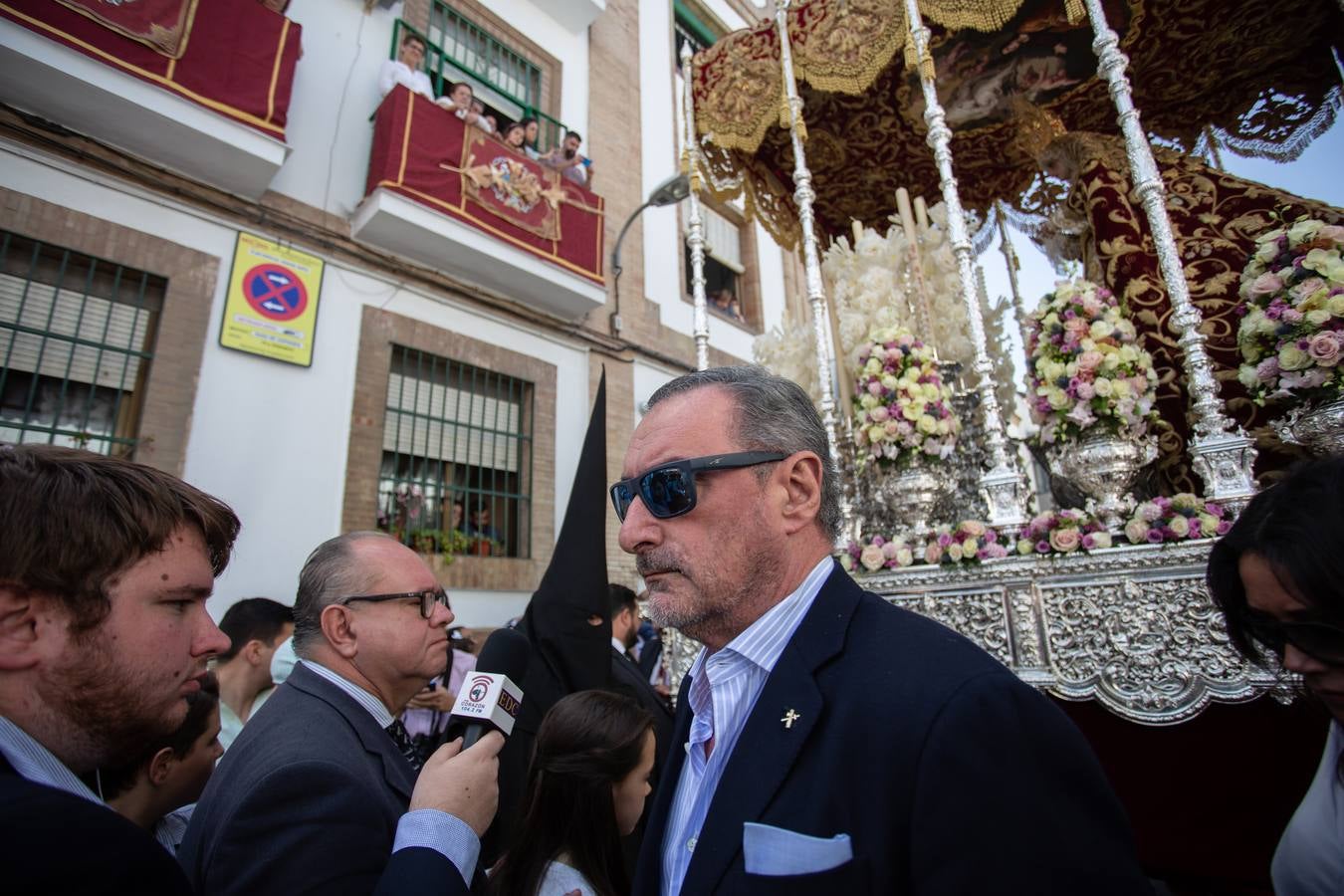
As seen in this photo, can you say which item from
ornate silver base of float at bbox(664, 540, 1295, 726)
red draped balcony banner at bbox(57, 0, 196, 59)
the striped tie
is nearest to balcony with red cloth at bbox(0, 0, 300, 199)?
red draped balcony banner at bbox(57, 0, 196, 59)

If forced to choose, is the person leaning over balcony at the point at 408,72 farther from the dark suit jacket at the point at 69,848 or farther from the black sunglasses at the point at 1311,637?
the black sunglasses at the point at 1311,637

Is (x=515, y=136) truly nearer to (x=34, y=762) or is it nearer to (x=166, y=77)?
(x=166, y=77)

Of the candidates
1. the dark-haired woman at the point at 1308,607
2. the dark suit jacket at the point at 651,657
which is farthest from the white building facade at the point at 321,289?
the dark-haired woman at the point at 1308,607

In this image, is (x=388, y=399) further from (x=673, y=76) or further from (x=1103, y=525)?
(x=673, y=76)

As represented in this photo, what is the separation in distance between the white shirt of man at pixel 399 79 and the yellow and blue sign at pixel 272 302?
2246 mm

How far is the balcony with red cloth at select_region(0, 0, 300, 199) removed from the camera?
499cm

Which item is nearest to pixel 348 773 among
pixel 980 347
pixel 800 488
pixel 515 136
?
pixel 800 488

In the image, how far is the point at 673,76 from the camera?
1162 cm

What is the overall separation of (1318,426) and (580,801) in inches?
125

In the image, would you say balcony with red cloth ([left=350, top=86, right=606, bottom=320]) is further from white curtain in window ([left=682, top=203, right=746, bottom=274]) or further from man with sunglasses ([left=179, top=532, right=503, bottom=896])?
man with sunglasses ([left=179, top=532, right=503, bottom=896])

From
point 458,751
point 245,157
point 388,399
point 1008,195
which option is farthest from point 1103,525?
point 245,157

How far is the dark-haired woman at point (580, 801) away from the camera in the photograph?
5.69ft

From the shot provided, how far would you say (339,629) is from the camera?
1.97 metres

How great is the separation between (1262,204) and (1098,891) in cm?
498
